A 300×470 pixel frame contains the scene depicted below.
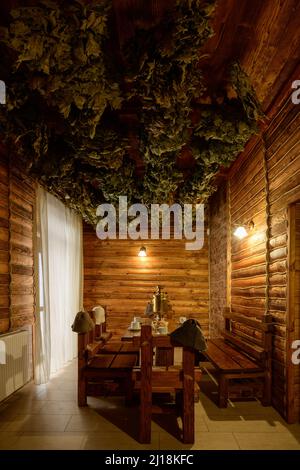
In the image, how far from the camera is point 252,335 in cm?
499

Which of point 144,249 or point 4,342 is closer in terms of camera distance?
point 4,342

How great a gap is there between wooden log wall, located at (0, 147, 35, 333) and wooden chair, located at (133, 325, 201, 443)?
221 cm

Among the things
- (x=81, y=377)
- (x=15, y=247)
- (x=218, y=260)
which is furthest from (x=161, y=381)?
(x=218, y=260)

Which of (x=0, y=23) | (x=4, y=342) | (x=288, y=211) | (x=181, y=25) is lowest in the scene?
(x=4, y=342)

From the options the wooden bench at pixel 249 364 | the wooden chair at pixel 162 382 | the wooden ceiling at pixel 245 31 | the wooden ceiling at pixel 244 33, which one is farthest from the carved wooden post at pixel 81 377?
the wooden ceiling at pixel 245 31

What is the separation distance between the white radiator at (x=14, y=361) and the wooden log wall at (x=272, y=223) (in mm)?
3458

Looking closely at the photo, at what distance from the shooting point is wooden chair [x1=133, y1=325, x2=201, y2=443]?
3307 mm

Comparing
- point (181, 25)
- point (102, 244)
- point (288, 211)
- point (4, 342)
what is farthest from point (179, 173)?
point (102, 244)

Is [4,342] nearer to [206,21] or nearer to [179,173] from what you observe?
[179,173]

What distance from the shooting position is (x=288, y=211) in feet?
12.7

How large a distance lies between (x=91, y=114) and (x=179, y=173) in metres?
2.15

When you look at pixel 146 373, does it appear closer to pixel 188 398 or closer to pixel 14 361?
pixel 188 398

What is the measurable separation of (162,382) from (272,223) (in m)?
2.47

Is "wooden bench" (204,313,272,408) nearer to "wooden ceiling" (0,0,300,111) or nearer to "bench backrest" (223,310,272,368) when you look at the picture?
"bench backrest" (223,310,272,368)
